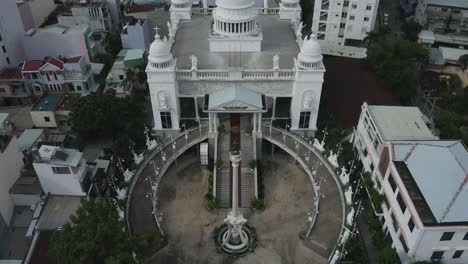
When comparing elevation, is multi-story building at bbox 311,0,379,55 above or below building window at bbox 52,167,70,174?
above

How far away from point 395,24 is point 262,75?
5303 centimetres

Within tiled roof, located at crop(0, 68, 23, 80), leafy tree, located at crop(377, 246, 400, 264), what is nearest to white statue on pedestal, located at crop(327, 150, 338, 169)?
leafy tree, located at crop(377, 246, 400, 264)

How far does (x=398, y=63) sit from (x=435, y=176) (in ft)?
87.6

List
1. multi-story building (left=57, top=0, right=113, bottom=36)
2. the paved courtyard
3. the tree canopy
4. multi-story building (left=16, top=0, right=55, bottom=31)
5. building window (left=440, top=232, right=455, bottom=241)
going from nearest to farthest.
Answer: building window (left=440, top=232, right=455, bottom=241), the paved courtyard, the tree canopy, multi-story building (left=16, top=0, right=55, bottom=31), multi-story building (left=57, top=0, right=113, bottom=36)

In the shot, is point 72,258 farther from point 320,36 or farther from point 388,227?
point 320,36

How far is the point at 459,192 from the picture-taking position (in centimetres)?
3356

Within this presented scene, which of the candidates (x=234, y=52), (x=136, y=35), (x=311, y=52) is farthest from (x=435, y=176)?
(x=136, y=35)

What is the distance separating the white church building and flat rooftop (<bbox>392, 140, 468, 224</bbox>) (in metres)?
13.3

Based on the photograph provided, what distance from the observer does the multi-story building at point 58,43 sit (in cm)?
6097

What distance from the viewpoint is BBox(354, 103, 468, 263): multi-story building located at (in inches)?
1283

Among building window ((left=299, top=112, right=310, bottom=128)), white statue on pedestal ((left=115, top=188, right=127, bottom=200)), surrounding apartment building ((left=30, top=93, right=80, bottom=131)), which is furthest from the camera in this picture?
surrounding apartment building ((left=30, top=93, right=80, bottom=131))

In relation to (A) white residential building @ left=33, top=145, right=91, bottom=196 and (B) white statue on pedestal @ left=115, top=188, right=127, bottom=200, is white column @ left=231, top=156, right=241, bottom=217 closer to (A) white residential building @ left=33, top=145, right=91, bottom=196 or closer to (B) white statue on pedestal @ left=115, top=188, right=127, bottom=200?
(B) white statue on pedestal @ left=115, top=188, right=127, bottom=200

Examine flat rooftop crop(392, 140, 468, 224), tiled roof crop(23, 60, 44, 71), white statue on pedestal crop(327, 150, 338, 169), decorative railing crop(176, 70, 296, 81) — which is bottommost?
white statue on pedestal crop(327, 150, 338, 169)

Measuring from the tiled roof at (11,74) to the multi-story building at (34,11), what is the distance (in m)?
13.3
